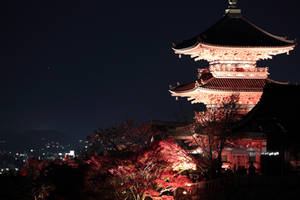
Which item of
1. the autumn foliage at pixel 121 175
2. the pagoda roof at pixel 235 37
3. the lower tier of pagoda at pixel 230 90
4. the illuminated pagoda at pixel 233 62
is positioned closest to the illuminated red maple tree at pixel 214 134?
the autumn foliage at pixel 121 175

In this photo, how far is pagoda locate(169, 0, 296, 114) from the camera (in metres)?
33.4

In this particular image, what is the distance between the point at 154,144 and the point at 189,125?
4926 millimetres

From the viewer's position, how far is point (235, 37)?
34812mm

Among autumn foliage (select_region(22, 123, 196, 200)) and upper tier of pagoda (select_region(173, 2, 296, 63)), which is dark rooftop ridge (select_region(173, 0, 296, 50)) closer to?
upper tier of pagoda (select_region(173, 2, 296, 63))

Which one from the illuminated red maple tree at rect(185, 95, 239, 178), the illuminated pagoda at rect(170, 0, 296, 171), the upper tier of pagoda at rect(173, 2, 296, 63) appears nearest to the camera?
the illuminated red maple tree at rect(185, 95, 239, 178)

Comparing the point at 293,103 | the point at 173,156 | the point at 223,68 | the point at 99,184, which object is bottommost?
the point at 99,184

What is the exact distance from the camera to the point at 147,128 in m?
37.1

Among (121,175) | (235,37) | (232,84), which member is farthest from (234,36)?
(121,175)

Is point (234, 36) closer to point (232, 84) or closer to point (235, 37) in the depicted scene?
point (235, 37)

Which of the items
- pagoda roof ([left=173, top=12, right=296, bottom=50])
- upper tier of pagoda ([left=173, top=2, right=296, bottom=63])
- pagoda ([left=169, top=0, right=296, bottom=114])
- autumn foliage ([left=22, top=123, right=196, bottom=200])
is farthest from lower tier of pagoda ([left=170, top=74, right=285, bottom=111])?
autumn foliage ([left=22, top=123, right=196, bottom=200])

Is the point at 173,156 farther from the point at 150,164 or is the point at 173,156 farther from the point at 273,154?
the point at 273,154

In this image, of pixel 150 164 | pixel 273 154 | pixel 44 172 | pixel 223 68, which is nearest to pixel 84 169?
pixel 44 172

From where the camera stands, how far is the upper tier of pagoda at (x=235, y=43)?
1335 inches

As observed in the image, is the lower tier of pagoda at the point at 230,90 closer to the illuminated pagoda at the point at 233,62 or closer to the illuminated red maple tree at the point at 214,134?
the illuminated pagoda at the point at 233,62
